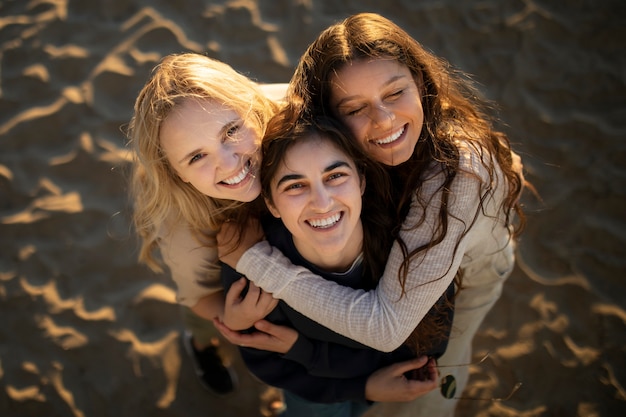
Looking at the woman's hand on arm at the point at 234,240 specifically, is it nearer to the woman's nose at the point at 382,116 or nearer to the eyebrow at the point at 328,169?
the eyebrow at the point at 328,169

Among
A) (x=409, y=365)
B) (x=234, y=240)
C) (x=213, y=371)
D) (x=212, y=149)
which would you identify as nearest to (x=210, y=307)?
(x=234, y=240)

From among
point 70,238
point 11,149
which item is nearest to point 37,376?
point 70,238

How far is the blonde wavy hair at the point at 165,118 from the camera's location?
1.90m

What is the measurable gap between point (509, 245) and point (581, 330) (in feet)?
3.01

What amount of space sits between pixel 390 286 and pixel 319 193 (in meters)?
0.44

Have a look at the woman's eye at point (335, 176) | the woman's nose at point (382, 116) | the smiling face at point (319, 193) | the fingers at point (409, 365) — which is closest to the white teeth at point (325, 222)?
the smiling face at point (319, 193)

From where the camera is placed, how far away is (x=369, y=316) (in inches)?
74.0

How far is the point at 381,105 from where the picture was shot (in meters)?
1.82

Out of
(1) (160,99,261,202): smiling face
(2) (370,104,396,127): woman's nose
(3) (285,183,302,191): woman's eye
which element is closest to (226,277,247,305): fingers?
(1) (160,99,261,202): smiling face

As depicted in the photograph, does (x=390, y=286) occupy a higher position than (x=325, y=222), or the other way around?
(x=325, y=222)

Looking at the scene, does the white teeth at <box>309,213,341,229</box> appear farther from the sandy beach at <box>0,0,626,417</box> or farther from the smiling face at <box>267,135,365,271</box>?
the sandy beach at <box>0,0,626,417</box>

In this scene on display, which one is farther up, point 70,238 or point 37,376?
point 70,238

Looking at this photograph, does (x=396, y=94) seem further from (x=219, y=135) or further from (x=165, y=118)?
(x=165, y=118)

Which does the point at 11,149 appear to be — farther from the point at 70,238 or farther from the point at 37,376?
the point at 37,376
